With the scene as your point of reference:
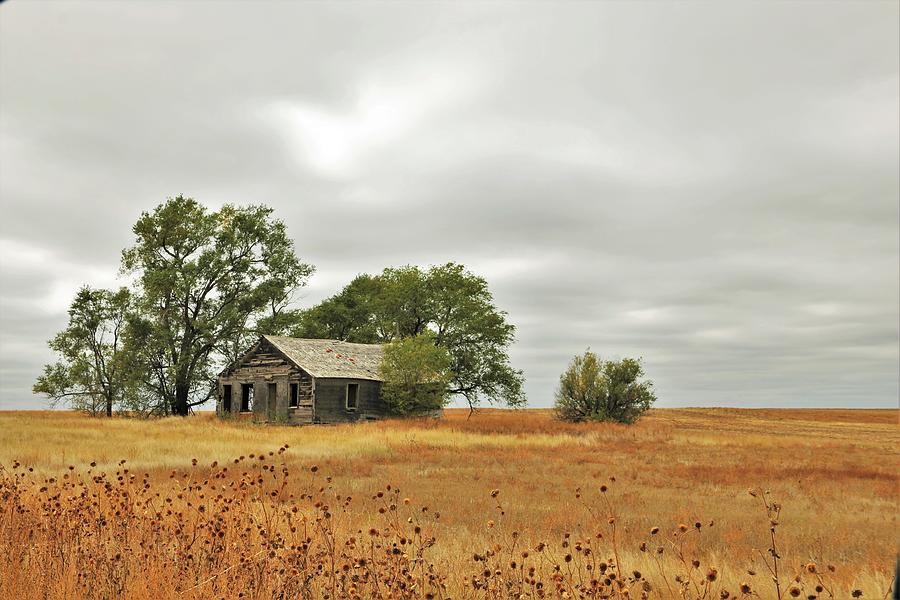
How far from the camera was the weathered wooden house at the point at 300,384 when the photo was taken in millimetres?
38312

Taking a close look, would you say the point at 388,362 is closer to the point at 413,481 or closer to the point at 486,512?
the point at 413,481

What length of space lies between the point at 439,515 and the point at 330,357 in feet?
109

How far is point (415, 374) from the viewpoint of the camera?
3894cm

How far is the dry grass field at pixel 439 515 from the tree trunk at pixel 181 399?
43.1ft

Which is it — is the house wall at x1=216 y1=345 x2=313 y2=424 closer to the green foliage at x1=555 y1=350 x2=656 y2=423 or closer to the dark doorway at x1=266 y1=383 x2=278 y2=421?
the dark doorway at x1=266 y1=383 x2=278 y2=421

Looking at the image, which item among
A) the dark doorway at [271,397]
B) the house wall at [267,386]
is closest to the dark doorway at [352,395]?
the house wall at [267,386]

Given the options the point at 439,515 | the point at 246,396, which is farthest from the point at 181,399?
the point at 439,515

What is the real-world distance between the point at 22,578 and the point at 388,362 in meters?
34.3

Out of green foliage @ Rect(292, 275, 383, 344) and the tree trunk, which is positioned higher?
green foliage @ Rect(292, 275, 383, 344)

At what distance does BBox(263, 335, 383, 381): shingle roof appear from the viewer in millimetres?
38875

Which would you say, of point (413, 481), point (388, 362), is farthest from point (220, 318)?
point (413, 481)

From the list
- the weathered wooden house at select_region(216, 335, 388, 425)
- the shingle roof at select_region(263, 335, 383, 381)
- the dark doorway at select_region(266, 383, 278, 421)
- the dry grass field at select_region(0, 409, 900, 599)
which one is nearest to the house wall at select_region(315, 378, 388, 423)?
the weathered wooden house at select_region(216, 335, 388, 425)

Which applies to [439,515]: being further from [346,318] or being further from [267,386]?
[346,318]

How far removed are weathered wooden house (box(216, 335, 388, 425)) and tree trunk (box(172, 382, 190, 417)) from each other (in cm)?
261
